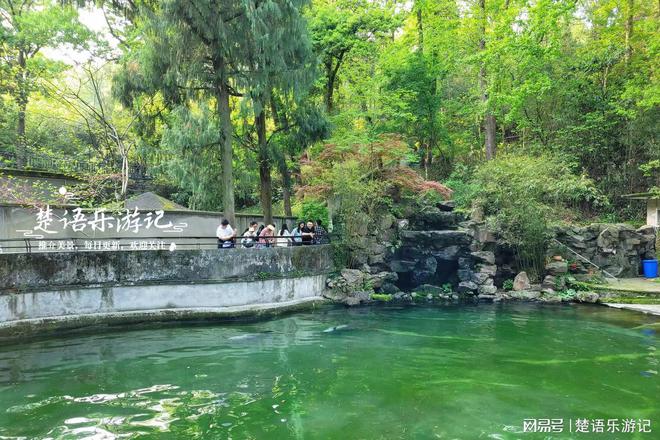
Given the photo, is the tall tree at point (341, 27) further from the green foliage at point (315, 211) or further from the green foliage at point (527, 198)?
the green foliage at point (527, 198)

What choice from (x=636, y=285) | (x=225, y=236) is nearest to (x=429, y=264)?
(x=636, y=285)

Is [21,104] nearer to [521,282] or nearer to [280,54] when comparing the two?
[280,54]

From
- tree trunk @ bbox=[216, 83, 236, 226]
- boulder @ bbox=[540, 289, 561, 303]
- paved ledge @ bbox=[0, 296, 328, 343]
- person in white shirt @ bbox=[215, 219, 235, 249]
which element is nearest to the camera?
paved ledge @ bbox=[0, 296, 328, 343]

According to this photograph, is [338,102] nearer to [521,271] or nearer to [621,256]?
[521,271]

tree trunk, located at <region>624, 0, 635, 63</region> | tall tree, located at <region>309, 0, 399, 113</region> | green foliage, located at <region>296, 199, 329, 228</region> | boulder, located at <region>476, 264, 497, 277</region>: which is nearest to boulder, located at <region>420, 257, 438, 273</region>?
boulder, located at <region>476, 264, 497, 277</region>

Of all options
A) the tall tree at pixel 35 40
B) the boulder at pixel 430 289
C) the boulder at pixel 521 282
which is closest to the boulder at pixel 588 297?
the boulder at pixel 521 282

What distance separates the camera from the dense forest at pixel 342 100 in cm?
1348

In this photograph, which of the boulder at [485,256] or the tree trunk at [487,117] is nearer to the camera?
the boulder at [485,256]

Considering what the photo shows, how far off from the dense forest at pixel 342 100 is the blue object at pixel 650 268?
3220 mm

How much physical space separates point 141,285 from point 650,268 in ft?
62.3

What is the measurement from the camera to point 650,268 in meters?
16.6

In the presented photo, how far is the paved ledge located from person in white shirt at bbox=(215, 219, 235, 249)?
203cm

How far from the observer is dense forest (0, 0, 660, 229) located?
13484mm

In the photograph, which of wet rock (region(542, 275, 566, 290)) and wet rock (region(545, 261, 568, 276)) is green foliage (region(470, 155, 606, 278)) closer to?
wet rock (region(545, 261, 568, 276))
